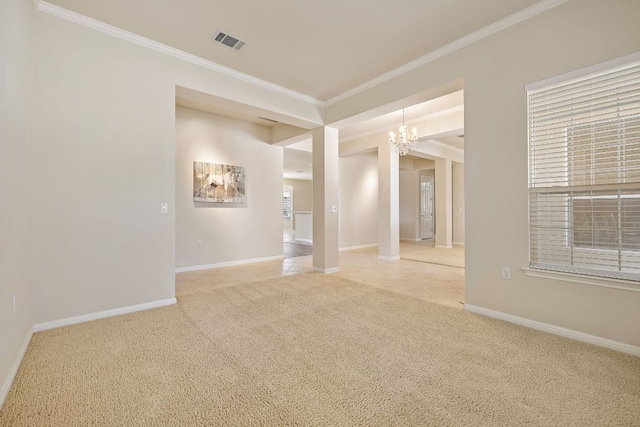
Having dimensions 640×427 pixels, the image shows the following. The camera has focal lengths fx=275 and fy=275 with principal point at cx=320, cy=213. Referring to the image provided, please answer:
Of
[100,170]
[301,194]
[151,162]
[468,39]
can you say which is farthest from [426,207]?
[100,170]

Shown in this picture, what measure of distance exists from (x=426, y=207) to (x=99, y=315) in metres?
9.67

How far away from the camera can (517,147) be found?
257 centimetres

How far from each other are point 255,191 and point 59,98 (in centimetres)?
361

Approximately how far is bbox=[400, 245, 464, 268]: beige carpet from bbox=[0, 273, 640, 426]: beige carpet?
3.13 meters

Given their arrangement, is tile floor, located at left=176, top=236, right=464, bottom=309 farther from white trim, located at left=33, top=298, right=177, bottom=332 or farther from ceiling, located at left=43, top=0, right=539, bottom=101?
ceiling, located at left=43, top=0, right=539, bottom=101

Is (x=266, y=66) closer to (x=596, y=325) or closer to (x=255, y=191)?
(x=255, y=191)

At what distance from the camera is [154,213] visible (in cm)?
305

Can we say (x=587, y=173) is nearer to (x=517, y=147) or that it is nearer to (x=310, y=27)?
(x=517, y=147)

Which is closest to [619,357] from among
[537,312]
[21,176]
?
[537,312]

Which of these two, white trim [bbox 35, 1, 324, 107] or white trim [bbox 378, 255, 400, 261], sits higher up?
white trim [bbox 35, 1, 324, 107]

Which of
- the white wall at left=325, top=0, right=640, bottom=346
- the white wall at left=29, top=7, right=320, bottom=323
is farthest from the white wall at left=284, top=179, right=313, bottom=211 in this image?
the white wall at left=325, top=0, right=640, bottom=346

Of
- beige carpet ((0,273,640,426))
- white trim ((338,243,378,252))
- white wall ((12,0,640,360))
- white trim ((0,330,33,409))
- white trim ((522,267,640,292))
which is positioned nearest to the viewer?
beige carpet ((0,273,640,426))

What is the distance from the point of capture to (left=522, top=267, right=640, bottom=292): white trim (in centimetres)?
204

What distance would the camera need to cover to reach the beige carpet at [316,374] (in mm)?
1417
